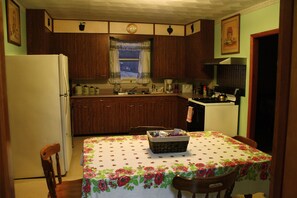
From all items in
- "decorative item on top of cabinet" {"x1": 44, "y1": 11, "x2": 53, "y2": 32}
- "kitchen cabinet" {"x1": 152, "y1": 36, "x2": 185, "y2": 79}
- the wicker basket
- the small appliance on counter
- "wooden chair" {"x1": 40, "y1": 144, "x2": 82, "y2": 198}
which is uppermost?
"decorative item on top of cabinet" {"x1": 44, "y1": 11, "x2": 53, "y2": 32}

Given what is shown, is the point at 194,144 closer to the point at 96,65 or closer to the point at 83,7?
the point at 83,7

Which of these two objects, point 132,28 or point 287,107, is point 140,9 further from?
point 287,107

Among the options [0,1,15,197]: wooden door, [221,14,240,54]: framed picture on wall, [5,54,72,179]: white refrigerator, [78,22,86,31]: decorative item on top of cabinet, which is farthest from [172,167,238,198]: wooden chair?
[78,22,86,31]: decorative item on top of cabinet

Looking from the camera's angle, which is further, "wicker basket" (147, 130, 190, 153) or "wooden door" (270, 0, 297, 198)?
"wicker basket" (147, 130, 190, 153)

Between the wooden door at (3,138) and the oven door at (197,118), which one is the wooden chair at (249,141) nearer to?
the oven door at (197,118)

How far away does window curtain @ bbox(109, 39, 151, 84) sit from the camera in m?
5.59

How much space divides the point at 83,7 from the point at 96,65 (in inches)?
56.3

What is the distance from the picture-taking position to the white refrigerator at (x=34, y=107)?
308cm

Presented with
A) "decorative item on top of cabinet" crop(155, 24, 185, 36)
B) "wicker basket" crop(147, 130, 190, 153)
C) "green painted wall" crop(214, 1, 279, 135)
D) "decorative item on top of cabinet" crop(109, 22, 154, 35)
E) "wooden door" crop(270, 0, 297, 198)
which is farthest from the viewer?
"decorative item on top of cabinet" crop(155, 24, 185, 36)

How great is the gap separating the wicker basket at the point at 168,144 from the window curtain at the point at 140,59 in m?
3.82

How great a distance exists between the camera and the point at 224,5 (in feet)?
12.6

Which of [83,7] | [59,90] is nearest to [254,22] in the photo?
[83,7]

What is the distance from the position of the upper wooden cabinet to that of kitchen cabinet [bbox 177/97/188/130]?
5.52ft

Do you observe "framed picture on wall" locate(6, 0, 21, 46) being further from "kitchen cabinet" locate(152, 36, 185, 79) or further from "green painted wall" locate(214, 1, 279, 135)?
"green painted wall" locate(214, 1, 279, 135)
